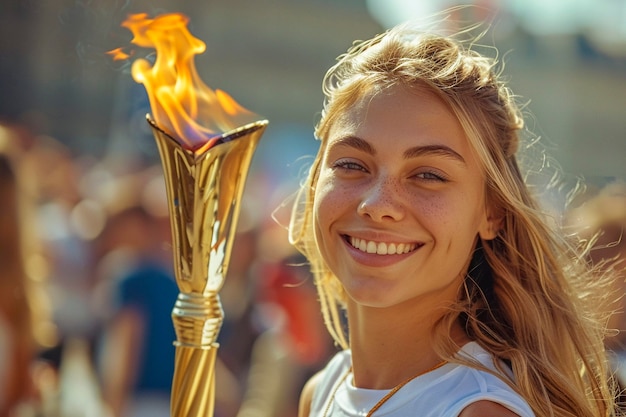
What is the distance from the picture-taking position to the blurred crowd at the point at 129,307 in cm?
425

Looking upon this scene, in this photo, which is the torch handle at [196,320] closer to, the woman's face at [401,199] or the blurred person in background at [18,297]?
the woman's face at [401,199]

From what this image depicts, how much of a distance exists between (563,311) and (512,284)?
0.51 feet

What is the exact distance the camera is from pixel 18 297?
4227mm

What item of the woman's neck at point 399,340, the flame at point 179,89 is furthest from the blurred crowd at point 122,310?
the woman's neck at point 399,340

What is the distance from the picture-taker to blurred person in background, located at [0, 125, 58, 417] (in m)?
4.18

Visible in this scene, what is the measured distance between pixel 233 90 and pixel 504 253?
26428 mm

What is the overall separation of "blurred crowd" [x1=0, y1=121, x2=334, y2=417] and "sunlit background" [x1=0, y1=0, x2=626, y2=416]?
0.03m

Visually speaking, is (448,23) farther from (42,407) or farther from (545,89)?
(545,89)

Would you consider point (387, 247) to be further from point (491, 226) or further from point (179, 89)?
point (179, 89)

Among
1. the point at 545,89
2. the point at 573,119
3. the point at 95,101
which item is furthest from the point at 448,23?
the point at 573,119

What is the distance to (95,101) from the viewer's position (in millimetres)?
17344

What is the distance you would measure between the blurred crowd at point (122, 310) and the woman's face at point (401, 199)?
1.65m

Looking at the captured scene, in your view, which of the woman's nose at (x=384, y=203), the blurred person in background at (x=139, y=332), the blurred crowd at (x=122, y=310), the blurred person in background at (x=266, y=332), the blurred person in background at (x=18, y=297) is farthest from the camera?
the blurred person in background at (x=266, y=332)

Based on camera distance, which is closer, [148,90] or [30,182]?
[148,90]
